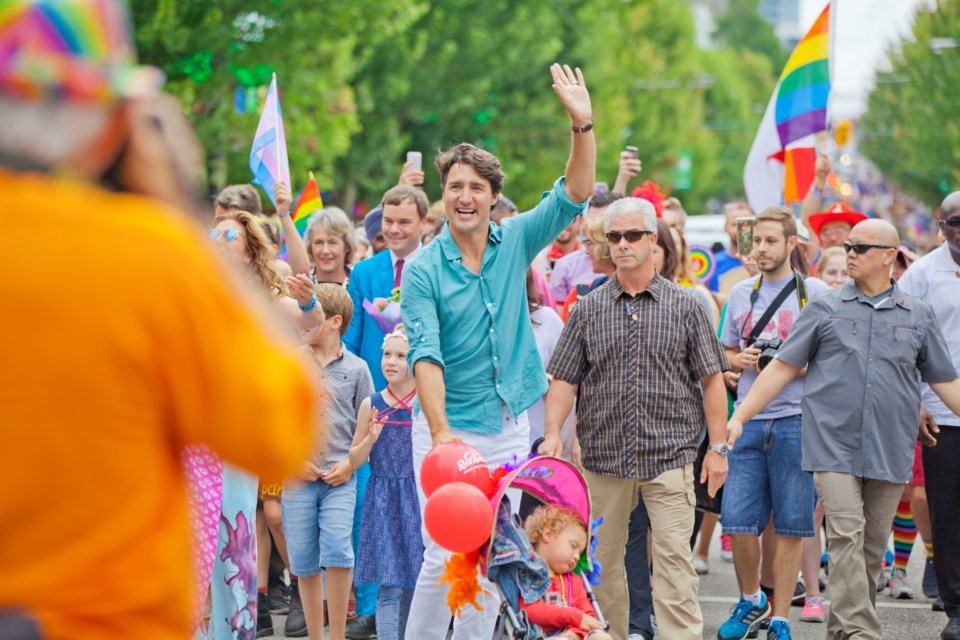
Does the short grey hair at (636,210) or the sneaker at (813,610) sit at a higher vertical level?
the short grey hair at (636,210)

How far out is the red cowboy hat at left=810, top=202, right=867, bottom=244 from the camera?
10812 millimetres

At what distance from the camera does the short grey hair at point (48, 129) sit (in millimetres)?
2225

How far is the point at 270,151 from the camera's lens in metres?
9.97

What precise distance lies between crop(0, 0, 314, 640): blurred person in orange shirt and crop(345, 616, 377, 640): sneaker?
5795 mm

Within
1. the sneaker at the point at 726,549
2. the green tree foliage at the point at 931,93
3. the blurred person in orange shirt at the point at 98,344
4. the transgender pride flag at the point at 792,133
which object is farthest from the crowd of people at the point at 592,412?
the green tree foliage at the point at 931,93

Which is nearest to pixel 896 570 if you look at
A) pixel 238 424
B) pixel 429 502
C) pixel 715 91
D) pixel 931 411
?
pixel 931 411

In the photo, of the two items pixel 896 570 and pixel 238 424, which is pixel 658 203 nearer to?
pixel 896 570

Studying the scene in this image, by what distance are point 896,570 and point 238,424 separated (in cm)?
769

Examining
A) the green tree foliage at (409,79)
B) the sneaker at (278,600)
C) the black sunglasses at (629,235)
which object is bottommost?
the sneaker at (278,600)

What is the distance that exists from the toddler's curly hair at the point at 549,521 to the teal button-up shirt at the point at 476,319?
1.86 ft

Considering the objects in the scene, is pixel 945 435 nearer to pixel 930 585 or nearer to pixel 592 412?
pixel 930 585

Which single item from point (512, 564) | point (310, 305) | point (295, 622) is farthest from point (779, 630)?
point (310, 305)

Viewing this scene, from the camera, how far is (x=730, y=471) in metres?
7.89

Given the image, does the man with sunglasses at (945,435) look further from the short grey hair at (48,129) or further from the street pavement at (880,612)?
the short grey hair at (48,129)
